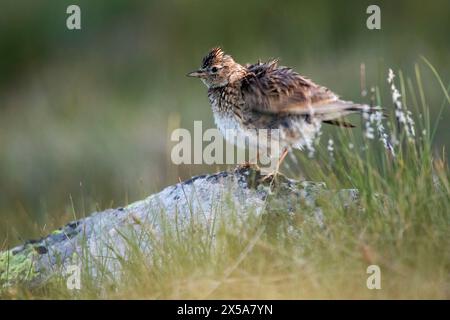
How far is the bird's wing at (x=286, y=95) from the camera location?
6488mm

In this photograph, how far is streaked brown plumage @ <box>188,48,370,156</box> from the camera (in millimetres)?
6531

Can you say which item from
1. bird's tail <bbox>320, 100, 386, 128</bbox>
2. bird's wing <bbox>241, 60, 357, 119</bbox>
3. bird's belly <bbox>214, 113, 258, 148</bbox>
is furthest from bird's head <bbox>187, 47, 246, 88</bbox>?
bird's tail <bbox>320, 100, 386, 128</bbox>

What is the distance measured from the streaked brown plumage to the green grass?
88cm

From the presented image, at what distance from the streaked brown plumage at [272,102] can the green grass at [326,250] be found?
883 millimetres

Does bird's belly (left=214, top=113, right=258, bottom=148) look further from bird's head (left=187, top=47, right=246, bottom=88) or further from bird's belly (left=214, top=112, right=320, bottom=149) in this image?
bird's head (left=187, top=47, right=246, bottom=88)

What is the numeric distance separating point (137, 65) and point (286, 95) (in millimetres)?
7240

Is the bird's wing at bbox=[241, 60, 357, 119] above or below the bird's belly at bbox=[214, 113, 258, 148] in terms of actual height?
above

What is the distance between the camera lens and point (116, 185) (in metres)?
11.7

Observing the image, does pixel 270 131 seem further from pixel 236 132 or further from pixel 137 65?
pixel 137 65

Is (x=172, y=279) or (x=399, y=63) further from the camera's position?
(x=399, y=63)

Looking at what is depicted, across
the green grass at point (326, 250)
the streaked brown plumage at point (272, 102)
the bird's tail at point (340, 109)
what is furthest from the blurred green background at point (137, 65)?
the green grass at point (326, 250)

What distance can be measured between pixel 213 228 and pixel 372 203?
1043 millimetres

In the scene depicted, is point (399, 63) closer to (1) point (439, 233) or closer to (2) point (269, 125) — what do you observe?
(2) point (269, 125)
